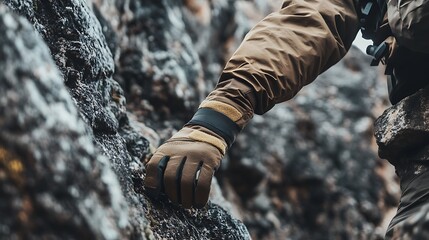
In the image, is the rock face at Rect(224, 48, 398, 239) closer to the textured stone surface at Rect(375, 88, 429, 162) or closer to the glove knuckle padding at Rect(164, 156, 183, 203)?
the textured stone surface at Rect(375, 88, 429, 162)

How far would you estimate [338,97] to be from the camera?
10672mm

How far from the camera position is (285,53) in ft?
12.0

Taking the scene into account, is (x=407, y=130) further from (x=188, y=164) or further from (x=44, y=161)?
(x=44, y=161)

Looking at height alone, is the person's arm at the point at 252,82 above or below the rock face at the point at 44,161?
below

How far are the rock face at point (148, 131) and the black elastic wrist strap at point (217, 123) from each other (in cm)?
46

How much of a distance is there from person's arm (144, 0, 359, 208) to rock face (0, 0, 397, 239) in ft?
0.77

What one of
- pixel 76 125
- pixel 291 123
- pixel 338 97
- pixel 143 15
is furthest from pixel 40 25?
pixel 338 97

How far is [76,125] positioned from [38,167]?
0.83ft

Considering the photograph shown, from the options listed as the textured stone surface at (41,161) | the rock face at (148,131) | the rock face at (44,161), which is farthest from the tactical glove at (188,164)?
the textured stone surface at (41,161)

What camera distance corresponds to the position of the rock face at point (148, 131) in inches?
61.1

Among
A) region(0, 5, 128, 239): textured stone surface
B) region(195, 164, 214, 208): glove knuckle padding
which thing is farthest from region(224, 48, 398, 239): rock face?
region(0, 5, 128, 239): textured stone surface

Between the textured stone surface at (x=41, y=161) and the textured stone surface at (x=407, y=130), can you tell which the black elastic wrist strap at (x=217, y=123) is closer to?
the textured stone surface at (x=407, y=130)

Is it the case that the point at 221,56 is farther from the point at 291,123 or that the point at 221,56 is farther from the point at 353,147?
the point at 353,147

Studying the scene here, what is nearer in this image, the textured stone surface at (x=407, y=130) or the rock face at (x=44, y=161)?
the rock face at (x=44, y=161)
